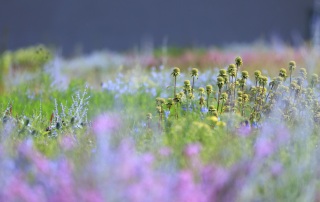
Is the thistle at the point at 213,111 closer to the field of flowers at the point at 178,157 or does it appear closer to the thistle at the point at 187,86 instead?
the field of flowers at the point at 178,157

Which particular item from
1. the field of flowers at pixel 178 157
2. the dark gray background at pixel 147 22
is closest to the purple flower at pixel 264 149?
the field of flowers at pixel 178 157

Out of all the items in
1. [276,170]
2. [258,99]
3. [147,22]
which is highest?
[147,22]

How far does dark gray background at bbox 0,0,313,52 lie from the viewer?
42.9 ft

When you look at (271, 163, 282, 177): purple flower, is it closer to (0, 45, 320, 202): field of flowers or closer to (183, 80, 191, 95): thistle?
(0, 45, 320, 202): field of flowers

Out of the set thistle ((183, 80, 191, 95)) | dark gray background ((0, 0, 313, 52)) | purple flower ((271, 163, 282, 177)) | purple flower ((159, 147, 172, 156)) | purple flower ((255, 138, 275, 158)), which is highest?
dark gray background ((0, 0, 313, 52))

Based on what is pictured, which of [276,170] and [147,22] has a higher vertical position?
[147,22]

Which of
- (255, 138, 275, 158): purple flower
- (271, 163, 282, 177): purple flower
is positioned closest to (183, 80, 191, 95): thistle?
(255, 138, 275, 158): purple flower

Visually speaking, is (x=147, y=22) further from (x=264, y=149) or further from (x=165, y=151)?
(x=264, y=149)

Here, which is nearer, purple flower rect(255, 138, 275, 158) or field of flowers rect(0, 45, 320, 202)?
field of flowers rect(0, 45, 320, 202)

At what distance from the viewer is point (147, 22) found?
14188 millimetres

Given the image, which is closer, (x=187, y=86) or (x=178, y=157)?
(x=178, y=157)

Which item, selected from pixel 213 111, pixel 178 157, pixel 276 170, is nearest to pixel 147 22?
pixel 213 111

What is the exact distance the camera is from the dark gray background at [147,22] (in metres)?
13.1

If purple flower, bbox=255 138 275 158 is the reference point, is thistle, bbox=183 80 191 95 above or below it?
above
